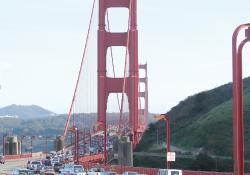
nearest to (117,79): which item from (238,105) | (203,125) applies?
(203,125)

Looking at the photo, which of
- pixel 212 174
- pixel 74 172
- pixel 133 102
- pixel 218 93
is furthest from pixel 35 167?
pixel 218 93

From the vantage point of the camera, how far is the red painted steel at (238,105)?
9.76 meters

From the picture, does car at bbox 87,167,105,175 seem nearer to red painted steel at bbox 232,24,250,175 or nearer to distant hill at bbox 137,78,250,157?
distant hill at bbox 137,78,250,157

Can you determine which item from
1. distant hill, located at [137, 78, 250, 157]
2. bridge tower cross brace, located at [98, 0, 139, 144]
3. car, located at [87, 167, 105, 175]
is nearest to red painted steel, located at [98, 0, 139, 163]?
bridge tower cross brace, located at [98, 0, 139, 144]

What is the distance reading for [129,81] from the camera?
69.8m

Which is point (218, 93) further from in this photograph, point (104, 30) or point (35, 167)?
point (35, 167)

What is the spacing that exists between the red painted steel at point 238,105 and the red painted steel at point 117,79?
55300 mm

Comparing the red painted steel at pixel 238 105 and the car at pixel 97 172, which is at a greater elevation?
the red painted steel at pixel 238 105

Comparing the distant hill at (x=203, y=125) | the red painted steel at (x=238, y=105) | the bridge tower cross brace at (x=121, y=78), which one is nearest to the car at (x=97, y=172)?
the distant hill at (x=203, y=125)

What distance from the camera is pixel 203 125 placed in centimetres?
6225

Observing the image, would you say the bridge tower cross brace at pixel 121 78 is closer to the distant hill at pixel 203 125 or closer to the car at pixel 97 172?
the distant hill at pixel 203 125

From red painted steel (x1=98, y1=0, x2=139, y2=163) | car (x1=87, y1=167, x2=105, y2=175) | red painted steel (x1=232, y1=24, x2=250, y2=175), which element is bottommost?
car (x1=87, y1=167, x2=105, y2=175)

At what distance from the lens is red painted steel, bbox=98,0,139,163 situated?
66812 mm

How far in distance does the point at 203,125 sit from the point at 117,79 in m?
11.6
